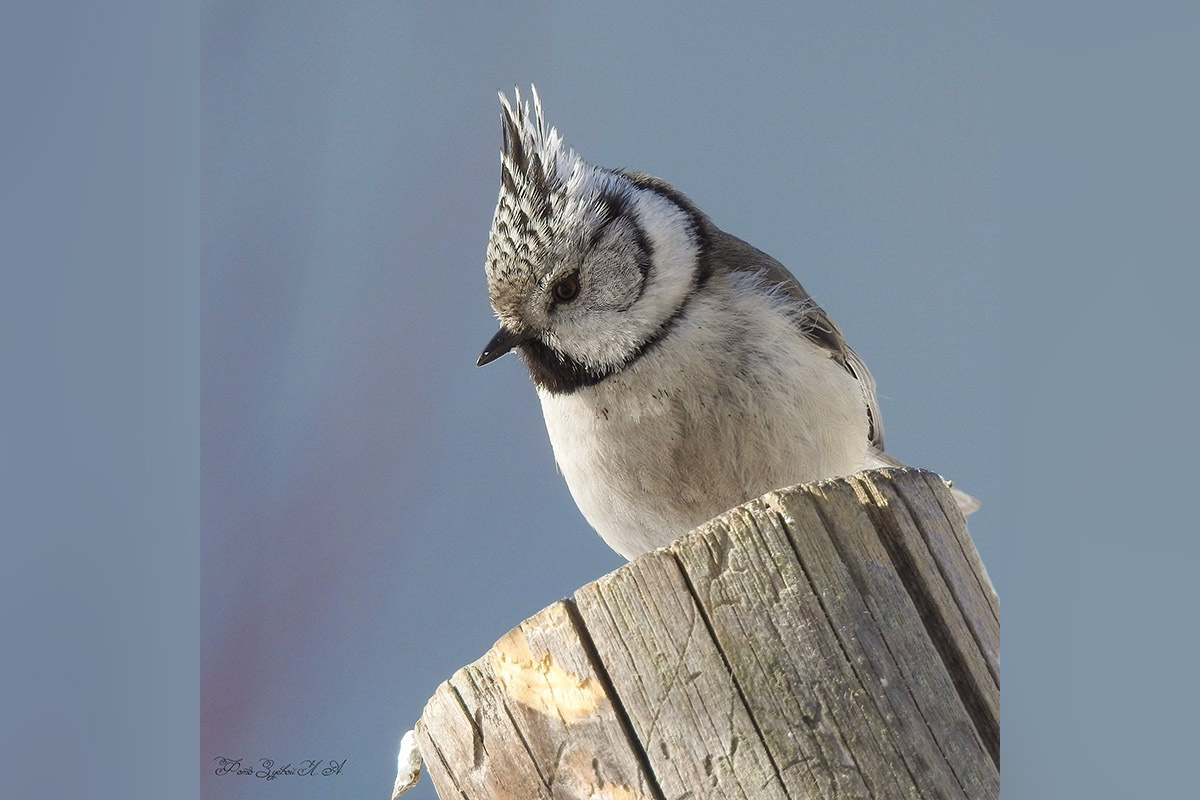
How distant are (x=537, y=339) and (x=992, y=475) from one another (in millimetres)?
880

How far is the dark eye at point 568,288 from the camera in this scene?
1.75m

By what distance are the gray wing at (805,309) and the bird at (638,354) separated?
0.24 ft

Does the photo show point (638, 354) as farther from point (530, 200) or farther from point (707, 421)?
point (530, 200)

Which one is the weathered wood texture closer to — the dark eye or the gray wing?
the dark eye

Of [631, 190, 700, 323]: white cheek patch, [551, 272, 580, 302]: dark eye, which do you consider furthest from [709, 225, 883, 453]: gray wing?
[551, 272, 580, 302]: dark eye

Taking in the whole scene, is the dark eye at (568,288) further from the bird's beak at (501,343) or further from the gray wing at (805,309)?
the gray wing at (805,309)

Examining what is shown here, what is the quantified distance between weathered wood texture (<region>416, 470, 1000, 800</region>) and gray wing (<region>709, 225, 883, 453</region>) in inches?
30.5

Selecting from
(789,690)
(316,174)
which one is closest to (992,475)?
(789,690)

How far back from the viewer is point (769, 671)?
115cm

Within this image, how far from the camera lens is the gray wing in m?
1.95

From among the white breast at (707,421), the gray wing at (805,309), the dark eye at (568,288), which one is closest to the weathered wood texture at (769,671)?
the white breast at (707,421)

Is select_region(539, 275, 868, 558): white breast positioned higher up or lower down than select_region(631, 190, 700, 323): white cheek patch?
lower down

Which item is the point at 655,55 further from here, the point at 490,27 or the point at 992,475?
the point at 992,475

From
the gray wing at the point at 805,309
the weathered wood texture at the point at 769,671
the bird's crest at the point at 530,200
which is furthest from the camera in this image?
the gray wing at the point at 805,309
